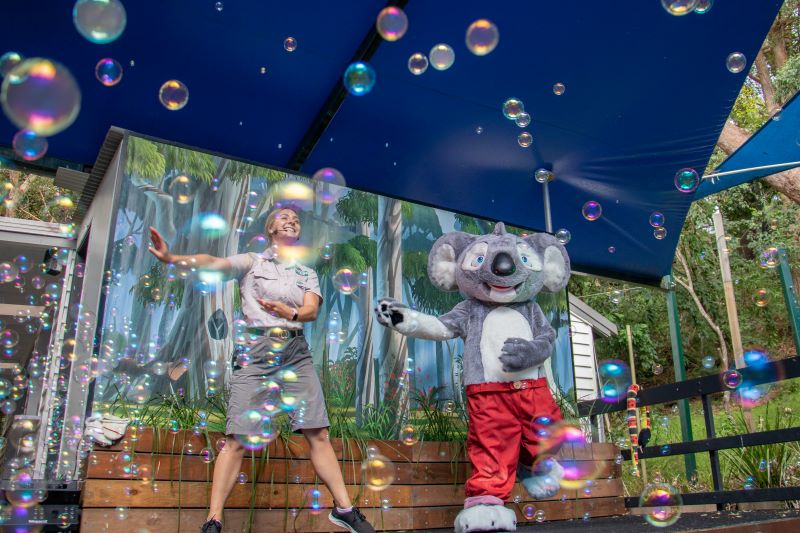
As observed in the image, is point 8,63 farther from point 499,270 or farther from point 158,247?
point 499,270

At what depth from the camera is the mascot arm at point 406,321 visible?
312 cm

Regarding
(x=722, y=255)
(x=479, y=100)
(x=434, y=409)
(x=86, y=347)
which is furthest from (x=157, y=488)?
(x=722, y=255)

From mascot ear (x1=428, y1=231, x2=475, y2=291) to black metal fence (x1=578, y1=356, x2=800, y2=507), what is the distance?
142 cm

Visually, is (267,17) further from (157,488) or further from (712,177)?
(712,177)

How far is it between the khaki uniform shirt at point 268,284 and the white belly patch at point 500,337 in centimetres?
84

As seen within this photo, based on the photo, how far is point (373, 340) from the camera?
4160 millimetres

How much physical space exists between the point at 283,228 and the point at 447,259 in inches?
35.9

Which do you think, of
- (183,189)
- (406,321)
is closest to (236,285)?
(183,189)

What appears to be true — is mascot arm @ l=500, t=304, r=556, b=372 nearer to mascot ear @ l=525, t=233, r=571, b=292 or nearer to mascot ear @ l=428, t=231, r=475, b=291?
mascot ear @ l=525, t=233, r=571, b=292

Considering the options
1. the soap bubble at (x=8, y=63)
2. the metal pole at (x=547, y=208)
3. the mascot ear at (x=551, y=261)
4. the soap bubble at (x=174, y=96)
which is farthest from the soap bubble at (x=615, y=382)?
the soap bubble at (x=8, y=63)

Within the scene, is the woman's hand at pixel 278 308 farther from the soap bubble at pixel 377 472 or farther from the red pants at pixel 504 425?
the red pants at pixel 504 425

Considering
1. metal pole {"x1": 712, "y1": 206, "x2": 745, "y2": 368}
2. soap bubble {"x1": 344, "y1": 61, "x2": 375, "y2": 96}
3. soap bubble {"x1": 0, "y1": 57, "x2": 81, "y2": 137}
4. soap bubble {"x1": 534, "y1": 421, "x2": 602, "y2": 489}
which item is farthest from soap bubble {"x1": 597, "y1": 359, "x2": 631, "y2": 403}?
metal pole {"x1": 712, "y1": 206, "x2": 745, "y2": 368}

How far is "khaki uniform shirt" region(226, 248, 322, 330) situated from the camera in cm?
281

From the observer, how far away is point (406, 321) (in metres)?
3.13
